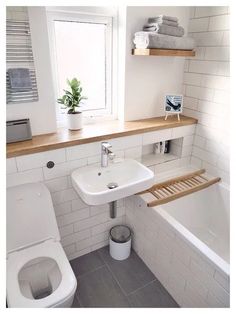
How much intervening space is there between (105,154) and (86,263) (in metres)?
0.95

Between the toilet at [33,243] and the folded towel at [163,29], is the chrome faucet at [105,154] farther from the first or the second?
the folded towel at [163,29]

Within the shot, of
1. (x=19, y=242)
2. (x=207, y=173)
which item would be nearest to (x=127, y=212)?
(x=207, y=173)

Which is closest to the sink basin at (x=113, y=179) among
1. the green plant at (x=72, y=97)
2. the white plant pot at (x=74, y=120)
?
the white plant pot at (x=74, y=120)

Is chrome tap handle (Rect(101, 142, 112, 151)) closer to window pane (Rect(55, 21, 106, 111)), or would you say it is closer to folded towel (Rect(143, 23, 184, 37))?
window pane (Rect(55, 21, 106, 111))

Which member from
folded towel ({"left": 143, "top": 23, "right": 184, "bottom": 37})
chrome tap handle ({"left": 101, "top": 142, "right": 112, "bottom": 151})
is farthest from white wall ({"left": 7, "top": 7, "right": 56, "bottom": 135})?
folded towel ({"left": 143, "top": 23, "right": 184, "bottom": 37})

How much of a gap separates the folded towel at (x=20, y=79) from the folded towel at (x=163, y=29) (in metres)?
0.89

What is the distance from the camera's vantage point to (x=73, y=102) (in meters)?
1.62

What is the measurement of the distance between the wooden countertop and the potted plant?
6 centimetres

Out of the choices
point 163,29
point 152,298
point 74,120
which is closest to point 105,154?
point 74,120

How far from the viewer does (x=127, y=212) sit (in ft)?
6.48

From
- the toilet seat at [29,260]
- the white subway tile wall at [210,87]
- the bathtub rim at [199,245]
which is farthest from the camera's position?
the white subway tile wall at [210,87]

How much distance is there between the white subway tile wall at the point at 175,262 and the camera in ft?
4.13

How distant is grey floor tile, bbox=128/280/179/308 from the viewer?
156 centimetres
